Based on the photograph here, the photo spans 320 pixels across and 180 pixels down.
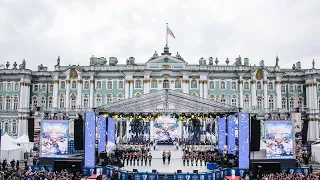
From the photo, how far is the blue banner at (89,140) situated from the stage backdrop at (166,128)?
27.1 m

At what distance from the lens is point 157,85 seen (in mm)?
59844

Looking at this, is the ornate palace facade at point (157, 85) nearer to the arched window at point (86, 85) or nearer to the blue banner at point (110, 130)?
the arched window at point (86, 85)

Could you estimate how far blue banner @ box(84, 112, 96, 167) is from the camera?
95.1 ft

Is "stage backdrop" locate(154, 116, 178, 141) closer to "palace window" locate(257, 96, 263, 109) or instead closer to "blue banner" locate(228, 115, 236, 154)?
"palace window" locate(257, 96, 263, 109)

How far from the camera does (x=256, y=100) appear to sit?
2366 inches

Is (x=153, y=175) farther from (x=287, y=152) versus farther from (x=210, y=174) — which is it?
(x=287, y=152)

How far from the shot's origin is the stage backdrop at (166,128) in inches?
2199

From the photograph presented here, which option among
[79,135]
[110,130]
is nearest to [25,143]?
[110,130]

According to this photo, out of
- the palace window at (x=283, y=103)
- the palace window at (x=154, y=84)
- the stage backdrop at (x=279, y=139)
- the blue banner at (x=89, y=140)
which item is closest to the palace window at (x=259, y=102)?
the palace window at (x=283, y=103)

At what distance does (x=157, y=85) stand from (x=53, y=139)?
96.8ft

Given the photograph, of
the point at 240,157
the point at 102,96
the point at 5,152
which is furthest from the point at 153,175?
the point at 102,96

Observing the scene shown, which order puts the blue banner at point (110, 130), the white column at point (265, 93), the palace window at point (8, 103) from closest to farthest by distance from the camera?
the blue banner at point (110, 130)
the white column at point (265, 93)
the palace window at point (8, 103)

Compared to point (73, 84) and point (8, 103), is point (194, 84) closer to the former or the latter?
point (73, 84)

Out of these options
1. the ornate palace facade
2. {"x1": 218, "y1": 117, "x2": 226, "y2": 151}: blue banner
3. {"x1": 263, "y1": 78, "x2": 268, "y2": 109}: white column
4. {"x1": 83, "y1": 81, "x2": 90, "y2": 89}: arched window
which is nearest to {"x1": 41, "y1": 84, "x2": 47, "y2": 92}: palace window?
the ornate palace facade
